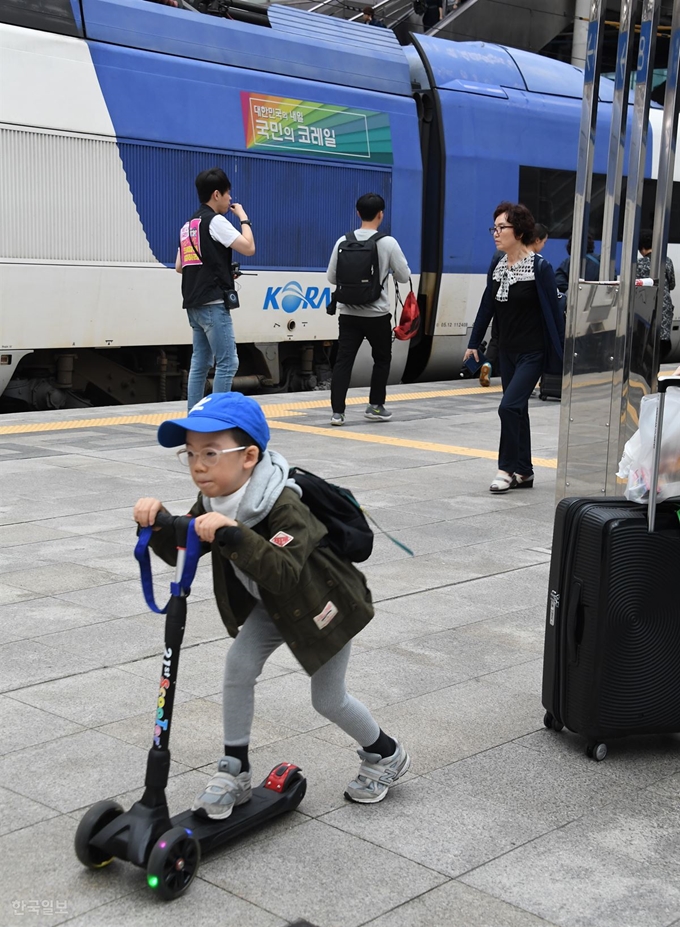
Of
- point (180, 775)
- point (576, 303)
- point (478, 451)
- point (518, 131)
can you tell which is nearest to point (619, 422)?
point (576, 303)

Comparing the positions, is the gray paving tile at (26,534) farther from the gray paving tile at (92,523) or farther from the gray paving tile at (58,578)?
the gray paving tile at (58,578)

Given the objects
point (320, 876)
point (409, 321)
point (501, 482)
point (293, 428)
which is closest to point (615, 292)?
point (501, 482)

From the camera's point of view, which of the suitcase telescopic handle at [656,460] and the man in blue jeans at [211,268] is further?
the man in blue jeans at [211,268]

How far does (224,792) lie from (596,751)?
1.18 metres

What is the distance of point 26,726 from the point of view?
380 centimetres

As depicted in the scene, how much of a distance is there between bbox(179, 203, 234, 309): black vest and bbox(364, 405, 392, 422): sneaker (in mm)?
1993

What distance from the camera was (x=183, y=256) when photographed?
927cm

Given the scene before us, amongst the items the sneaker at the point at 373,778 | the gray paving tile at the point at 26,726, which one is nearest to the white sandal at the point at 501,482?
the gray paving tile at the point at 26,726

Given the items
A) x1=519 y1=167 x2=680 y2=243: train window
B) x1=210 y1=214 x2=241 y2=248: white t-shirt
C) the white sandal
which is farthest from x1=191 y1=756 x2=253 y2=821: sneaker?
x1=519 y1=167 x2=680 y2=243: train window

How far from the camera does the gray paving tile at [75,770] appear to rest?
3.33 m

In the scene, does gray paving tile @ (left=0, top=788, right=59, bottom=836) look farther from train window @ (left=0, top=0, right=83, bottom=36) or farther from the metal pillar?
train window @ (left=0, top=0, right=83, bottom=36)

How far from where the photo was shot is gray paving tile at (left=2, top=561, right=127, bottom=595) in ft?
17.5

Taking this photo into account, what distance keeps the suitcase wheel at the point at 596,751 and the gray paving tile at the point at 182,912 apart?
129cm

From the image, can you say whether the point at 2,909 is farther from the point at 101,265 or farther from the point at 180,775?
the point at 101,265
